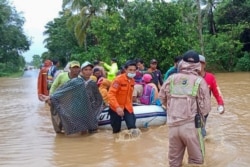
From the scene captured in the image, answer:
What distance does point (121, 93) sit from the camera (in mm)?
7137

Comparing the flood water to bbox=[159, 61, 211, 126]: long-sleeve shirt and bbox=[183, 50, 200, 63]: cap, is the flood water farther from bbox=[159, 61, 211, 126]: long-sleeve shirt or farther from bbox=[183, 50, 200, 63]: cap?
bbox=[183, 50, 200, 63]: cap

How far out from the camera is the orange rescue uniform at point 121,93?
7.03 meters

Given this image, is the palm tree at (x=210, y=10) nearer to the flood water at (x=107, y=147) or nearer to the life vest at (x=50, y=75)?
Answer: the life vest at (x=50, y=75)

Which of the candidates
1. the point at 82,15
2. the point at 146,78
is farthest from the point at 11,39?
the point at 146,78

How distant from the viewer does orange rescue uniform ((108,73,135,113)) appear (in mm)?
7031

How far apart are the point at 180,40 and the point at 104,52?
5309 mm

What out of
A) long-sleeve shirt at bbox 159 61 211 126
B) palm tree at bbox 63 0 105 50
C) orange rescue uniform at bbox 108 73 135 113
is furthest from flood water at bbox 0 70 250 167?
palm tree at bbox 63 0 105 50

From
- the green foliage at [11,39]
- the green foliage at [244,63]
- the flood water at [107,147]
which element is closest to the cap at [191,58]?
the flood water at [107,147]

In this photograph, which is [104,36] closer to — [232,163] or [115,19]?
[115,19]

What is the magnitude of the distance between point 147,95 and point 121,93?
6.33ft

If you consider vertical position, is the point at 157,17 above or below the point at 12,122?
above

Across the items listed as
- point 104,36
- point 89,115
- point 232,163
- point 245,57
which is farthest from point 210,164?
point 245,57

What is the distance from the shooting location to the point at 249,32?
33750 millimetres

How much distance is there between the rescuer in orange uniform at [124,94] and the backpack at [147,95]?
64.6 inches
